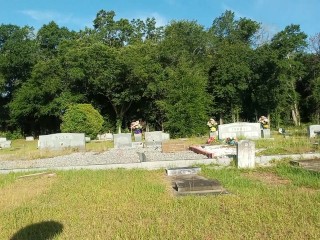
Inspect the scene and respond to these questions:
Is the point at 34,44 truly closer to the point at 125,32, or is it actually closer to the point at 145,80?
the point at 125,32

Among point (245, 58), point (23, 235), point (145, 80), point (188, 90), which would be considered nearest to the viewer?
point (23, 235)

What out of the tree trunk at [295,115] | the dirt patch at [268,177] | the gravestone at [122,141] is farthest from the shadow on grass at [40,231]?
the tree trunk at [295,115]

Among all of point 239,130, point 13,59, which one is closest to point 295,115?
point 239,130

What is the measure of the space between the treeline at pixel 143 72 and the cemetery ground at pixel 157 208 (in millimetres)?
24958

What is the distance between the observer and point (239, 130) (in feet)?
73.6

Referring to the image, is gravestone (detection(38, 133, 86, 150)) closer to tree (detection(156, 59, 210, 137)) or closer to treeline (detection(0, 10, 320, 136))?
tree (detection(156, 59, 210, 137))

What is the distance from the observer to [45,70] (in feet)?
129

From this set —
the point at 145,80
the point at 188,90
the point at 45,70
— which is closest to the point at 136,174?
the point at 188,90

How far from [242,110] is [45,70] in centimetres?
2175

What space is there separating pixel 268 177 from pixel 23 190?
19.2ft

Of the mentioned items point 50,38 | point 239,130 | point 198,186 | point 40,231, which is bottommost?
point 40,231

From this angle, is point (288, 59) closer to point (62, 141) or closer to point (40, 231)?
point (62, 141)

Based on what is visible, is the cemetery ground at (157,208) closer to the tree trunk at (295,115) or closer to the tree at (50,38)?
the tree trunk at (295,115)

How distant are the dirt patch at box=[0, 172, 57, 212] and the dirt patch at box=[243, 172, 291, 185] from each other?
4.99m
